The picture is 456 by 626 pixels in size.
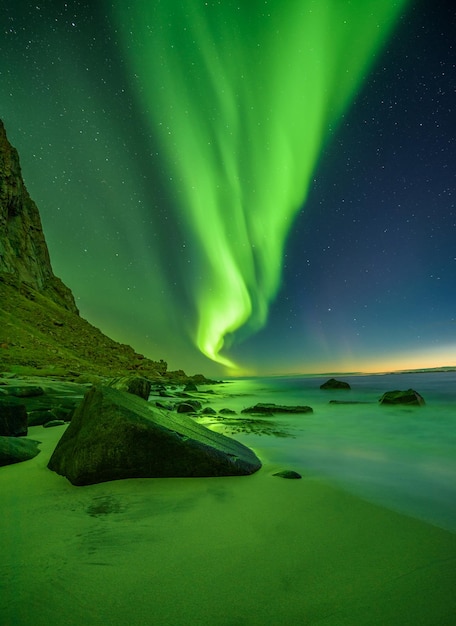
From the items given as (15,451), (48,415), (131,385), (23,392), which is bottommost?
(15,451)

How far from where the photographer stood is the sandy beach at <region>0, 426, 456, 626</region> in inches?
46.9

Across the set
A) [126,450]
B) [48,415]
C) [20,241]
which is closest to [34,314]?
[20,241]

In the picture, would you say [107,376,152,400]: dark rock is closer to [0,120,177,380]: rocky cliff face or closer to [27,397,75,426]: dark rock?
[27,397,75,426]: dark rock

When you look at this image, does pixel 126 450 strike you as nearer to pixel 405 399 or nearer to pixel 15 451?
pixel 15 451

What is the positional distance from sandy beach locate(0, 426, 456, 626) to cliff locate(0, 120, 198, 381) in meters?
19.4

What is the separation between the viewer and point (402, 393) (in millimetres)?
14688

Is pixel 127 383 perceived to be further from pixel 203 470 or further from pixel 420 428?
pixel 420 428

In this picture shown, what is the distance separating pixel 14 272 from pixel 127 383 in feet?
176

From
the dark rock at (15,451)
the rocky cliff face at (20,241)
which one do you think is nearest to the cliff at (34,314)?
the rocky cliff face at (20,241)

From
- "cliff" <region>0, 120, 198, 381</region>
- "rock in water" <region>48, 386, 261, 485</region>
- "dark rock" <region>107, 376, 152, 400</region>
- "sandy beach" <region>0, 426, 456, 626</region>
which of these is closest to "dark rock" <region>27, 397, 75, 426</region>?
"dark rock" <region>107, 376, 152, 400</region>

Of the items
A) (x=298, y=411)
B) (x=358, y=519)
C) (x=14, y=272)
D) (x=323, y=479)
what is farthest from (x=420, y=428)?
(x=14, y=272)

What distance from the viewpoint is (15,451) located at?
3369 millimetres

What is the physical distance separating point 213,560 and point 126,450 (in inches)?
62.2

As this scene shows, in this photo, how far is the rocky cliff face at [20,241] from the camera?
51578 millimetres
